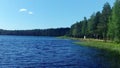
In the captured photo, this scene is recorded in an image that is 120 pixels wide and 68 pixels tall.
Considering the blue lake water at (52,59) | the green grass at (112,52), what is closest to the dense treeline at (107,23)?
the green grass at (112,52)

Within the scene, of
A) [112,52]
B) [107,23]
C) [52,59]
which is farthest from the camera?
[107,23]

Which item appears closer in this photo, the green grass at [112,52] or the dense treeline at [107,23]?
the green grass at [112,52]

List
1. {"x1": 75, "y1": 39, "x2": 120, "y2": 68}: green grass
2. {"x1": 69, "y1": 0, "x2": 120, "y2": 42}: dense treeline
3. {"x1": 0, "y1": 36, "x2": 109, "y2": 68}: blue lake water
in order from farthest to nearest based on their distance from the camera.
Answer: {"x1": 69, "y1": 0, "x2": 120, "y2": 42}: dense treeline
{"x1": 75, "y1": 39, "x2": 120, "y2": 68}: green grass
{"x1": 0, "y1": 36, "x2": 109, "y2": 68}: blue lake water

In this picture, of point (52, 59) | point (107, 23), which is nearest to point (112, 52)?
point (52, 59)

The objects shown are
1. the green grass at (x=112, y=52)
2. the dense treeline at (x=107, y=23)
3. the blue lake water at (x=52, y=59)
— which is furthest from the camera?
the dense treeline at (x=107, y=23)

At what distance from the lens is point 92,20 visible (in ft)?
465

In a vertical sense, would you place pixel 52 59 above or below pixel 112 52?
below

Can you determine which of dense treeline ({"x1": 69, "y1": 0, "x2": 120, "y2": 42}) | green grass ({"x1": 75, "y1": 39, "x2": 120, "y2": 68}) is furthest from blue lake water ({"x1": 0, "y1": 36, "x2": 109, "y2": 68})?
dense treeline ({"x1": 69, "y1": 0, "x2": 120, "y2": 42})

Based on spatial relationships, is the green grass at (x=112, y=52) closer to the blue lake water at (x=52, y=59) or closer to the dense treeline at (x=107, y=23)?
the blue lake water at (x=52, y=59)

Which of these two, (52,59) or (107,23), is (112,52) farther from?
(107,23)

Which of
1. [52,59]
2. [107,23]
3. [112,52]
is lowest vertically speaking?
[52,59]

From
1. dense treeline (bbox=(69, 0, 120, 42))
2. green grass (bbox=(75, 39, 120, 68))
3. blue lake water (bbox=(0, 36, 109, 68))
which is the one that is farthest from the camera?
dense treeline (bbox=(69, 0, 120, 42))

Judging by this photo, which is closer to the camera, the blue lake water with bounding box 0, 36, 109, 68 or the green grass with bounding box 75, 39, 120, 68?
the blue lake water with bounding box 0, 36, 109, 68

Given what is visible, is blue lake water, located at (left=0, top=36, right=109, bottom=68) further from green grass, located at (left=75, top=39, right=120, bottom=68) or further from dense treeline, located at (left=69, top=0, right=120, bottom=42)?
dense treeline, located at (left=69, top=0, right=120, bottom=42)
